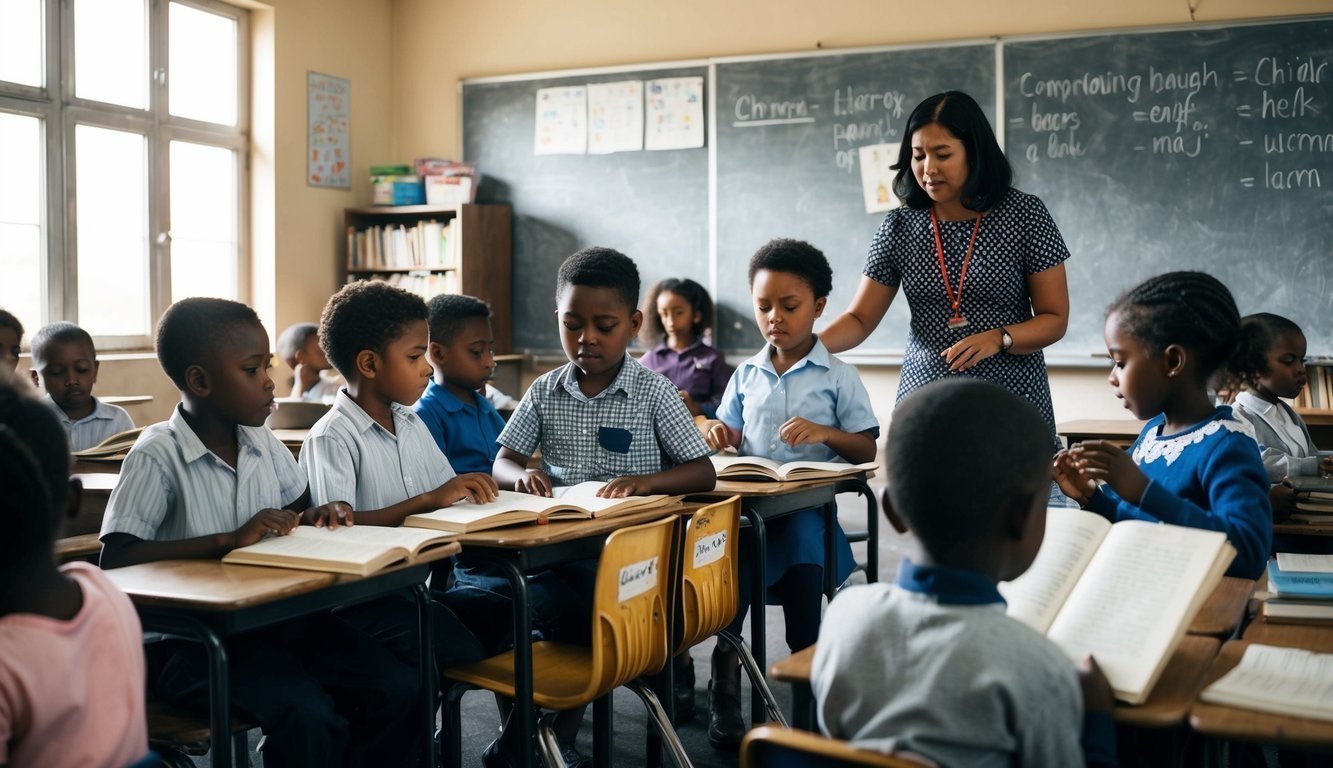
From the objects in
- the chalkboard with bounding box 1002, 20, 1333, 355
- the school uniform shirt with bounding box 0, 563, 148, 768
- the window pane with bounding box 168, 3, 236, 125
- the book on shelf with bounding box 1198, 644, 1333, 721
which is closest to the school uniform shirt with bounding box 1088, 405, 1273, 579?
the book on shelf with bounding box 1198, 644, 1333, 721

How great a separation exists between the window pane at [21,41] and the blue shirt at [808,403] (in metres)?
3.72

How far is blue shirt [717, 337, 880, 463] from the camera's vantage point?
120 inches

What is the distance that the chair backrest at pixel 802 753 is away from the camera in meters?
1.05

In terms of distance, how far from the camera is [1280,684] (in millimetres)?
1205

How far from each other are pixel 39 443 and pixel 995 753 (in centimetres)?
102

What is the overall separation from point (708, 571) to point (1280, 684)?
1.25 meters

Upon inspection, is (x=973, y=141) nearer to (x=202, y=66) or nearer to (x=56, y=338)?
(x=56, y=338)

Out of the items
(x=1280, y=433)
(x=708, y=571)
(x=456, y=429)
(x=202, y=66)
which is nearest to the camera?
(x=708, y=571)

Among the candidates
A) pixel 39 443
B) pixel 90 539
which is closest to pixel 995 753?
pixel 39 443

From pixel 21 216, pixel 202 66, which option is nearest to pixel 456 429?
pixel 21 216

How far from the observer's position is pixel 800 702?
1.49 m

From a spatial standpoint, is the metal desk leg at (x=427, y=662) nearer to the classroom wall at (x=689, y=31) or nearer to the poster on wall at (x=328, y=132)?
the classroom wall at (x=689, y=31)

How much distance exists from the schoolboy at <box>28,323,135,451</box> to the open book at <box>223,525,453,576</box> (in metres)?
2.16

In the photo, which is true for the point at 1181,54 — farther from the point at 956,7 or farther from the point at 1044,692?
the point at 1044,692
